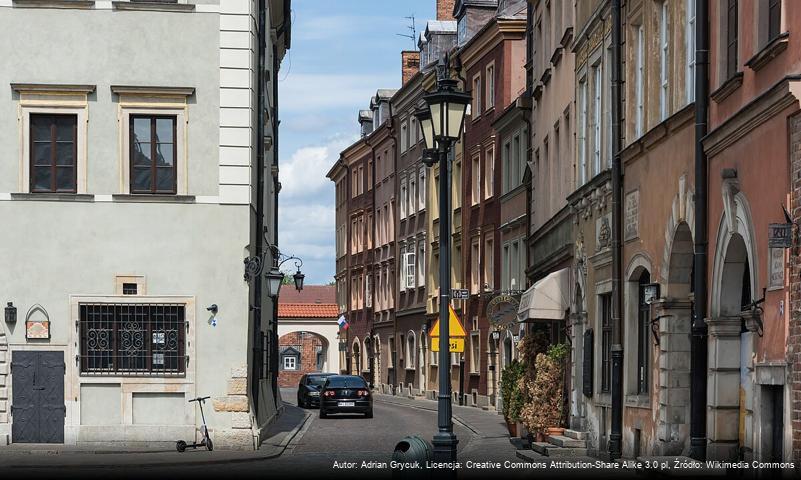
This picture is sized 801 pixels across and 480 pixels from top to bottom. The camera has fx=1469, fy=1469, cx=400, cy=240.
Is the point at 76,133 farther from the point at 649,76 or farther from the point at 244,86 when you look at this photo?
the point at 649,76

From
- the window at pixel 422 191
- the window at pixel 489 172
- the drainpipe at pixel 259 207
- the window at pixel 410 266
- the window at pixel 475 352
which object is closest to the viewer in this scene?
the drainpipe at pixel 259 207

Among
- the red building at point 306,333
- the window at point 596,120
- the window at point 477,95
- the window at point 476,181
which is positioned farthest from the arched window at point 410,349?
the window at point 596,120

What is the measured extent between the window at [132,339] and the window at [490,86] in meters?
26.5

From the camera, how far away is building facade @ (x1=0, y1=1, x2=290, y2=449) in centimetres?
2816

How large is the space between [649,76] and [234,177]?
9.32 meters

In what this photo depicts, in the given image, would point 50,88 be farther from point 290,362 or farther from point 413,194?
point 290,362

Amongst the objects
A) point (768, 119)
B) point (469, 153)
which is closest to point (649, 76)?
point (768, 119)

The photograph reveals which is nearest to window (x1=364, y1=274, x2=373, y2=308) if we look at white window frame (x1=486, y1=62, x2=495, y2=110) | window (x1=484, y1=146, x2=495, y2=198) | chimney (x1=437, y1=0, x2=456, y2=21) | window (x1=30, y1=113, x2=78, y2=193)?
chimney (x1=437, y1=0, x2=456, y2=21)

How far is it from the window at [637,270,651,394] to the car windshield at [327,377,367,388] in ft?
68.8

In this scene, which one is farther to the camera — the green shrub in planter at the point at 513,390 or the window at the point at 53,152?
the green shrub in planter at the point at 513,390

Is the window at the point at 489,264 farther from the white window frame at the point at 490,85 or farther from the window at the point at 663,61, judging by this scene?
the window at the point at 663,61

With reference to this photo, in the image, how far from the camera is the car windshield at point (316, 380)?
54219 mm

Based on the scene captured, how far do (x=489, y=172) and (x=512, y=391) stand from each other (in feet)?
74.8

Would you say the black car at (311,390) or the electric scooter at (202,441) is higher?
the electric scooter at (202,441)
